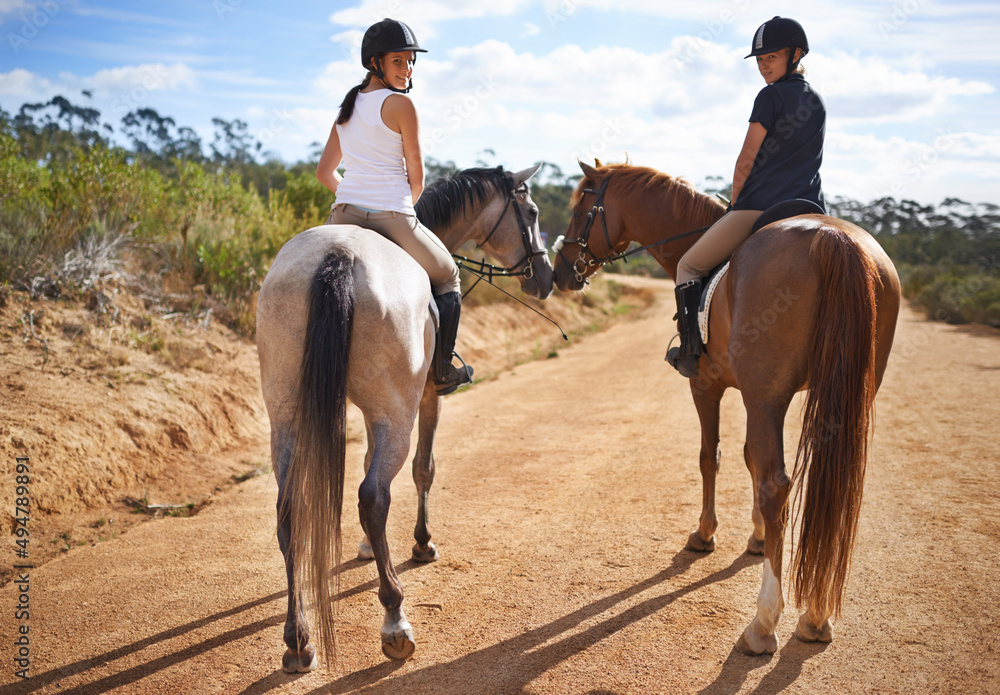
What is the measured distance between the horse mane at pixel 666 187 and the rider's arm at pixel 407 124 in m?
1.84

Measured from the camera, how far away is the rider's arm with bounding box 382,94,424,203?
361cm

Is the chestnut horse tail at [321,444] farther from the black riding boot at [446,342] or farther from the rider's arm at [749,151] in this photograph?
the rider's arm at [749,151]

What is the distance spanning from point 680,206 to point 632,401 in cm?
479

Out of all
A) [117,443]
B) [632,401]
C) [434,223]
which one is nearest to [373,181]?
[434,223]

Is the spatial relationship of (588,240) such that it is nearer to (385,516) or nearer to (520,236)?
(520,236)

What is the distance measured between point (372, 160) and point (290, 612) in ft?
8.14

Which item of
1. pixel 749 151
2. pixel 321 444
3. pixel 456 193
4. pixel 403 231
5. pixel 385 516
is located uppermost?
pixel 749 151

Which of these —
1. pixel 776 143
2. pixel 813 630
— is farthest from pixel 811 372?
pixel 776 143

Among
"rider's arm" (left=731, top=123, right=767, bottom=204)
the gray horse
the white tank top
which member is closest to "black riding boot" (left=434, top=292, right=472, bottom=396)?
the gray horse

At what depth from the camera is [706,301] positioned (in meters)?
4.03

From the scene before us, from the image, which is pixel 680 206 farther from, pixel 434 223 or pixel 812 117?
pixel 434 223

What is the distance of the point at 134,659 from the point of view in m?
3.28

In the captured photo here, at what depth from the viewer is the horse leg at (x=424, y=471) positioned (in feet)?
14.6

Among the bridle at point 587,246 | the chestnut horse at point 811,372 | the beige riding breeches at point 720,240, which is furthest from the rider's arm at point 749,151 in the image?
the bridle at point 587,246
